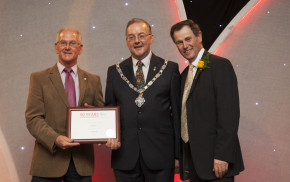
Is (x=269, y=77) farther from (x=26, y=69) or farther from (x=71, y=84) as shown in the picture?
(x=26, y=69)

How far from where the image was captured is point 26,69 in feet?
11.5

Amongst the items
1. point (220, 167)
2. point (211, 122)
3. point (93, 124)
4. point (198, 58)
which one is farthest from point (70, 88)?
point (220, 167)

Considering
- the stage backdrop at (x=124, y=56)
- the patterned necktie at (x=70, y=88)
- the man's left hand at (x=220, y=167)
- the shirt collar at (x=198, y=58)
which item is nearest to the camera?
the man's left hand at (x=220, y=167)

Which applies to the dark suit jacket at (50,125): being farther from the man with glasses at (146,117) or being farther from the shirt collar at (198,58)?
the shirt collar at (198,58)

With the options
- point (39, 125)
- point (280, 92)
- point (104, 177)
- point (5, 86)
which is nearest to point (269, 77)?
point (280, 92)

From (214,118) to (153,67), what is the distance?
64 cm

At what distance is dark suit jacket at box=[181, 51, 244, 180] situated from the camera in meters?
1.99

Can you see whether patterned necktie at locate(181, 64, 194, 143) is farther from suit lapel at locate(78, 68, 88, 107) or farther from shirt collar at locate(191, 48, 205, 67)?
suit lapel at locate(78, 68, 88, 107)

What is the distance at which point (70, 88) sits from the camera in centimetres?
246

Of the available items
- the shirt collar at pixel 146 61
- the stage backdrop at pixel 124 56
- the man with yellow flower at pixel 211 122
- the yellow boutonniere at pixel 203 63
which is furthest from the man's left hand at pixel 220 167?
the stage backdrop at pixel 124 56

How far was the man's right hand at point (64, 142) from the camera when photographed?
86.7 inches

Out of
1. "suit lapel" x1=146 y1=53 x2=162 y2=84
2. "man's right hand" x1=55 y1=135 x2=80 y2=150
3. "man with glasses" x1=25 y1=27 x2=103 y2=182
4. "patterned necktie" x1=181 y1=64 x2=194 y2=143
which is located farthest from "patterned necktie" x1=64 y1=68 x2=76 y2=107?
"patterned necktie" x1=181 y1=64 x2=194 y2=143

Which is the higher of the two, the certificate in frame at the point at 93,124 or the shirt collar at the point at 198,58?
the shirt collar at the point at 198,58

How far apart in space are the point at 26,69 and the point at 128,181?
1910 millimetres
